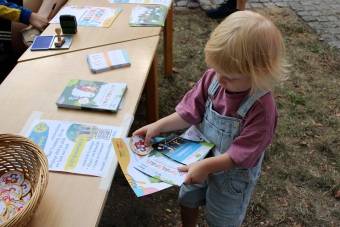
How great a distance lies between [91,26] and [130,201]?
1.17 m

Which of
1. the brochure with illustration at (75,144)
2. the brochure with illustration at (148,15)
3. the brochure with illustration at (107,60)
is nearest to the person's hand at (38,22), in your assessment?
the brochure with illustration at (148,15)

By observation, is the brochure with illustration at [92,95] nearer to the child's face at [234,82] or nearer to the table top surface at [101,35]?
the table top surface at [101,35]

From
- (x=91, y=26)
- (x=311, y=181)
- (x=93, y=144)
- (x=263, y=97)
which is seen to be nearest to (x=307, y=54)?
(x=311, y=181)

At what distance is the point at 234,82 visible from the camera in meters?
1.29

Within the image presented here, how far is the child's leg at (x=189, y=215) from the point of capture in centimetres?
190

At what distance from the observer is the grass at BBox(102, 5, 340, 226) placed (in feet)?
7.66

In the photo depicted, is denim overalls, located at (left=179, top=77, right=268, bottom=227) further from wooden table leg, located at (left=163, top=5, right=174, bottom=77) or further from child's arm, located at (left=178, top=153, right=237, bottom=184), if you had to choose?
wooden table leg, located at (left=163, top=5, right=174, bottom=77)

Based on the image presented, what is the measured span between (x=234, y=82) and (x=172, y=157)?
39 cm

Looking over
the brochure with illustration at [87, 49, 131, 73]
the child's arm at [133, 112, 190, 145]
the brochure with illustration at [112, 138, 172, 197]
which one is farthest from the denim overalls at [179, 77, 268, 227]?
the brochure with illustration at [87, 49, 131, 73]

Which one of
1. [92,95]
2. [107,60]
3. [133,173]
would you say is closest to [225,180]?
[133,173]

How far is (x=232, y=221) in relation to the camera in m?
1.67

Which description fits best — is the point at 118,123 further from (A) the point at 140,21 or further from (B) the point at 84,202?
(A) the point at 140,21

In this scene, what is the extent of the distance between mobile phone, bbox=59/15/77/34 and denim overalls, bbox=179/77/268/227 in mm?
1056

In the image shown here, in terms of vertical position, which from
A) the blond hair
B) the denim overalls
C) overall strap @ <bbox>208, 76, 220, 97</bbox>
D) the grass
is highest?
the blond hair
